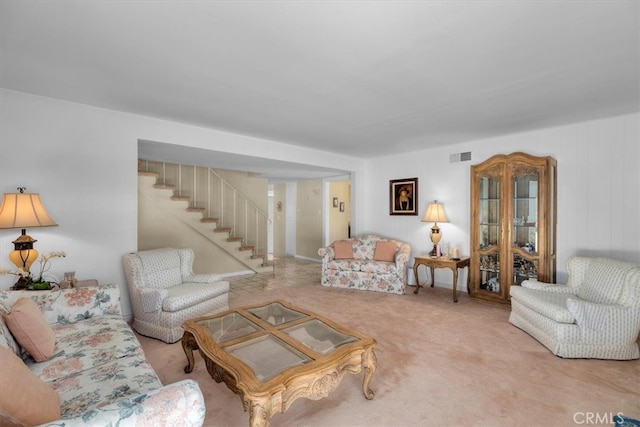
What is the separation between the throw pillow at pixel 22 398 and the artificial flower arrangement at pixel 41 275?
173 centimetres

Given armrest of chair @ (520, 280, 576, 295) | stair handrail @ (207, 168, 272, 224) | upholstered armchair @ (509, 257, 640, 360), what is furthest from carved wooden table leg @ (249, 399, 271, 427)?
stair handrail @ (207, 168, 272, 224)

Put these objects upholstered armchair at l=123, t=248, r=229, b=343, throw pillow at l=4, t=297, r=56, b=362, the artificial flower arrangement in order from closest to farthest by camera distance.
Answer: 1. throw pillow at l=4, t=297, r=56, b=362
2. the artificial flower arrangement
3. upholstered armchair at l=123, t=248, r=229, b=343

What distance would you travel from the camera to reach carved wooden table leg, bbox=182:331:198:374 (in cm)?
224

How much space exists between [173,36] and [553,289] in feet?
13.4

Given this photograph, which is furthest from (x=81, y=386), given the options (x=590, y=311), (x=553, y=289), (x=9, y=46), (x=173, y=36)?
(x=553, y=289)

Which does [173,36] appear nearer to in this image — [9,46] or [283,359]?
[9,46]

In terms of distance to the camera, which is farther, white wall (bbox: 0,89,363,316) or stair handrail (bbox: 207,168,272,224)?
stair handrail (bbox: 207,168,272,224)

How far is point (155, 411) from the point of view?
41.4 inches

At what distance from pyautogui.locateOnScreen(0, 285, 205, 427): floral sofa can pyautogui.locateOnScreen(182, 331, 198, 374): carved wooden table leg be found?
0.35 m

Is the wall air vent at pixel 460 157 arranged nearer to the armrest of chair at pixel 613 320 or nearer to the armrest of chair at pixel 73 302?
the armrest of chair at pixel 613 320

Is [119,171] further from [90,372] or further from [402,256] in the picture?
[402,256]

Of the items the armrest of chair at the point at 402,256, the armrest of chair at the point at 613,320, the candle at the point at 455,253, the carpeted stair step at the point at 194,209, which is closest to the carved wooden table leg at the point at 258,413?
the armrest of chair at the point at 613,320

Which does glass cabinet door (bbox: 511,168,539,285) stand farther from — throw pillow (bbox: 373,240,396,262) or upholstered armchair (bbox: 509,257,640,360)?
throw pillow (bbox: 373,240,396,262)

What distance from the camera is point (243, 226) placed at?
6.75 m
